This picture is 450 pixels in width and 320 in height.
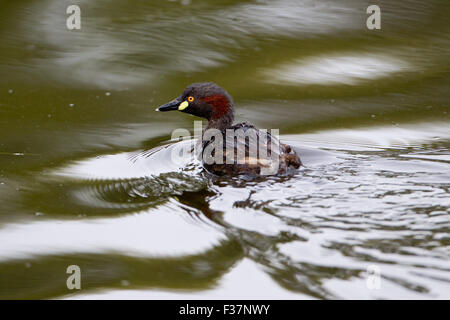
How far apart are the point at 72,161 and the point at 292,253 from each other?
2025 millimetres

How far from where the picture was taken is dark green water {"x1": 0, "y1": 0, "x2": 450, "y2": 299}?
319 cm

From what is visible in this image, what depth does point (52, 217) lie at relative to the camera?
12.6 feet

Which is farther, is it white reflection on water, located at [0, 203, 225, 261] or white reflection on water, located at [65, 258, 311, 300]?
white reflection on water, located at [0, 203, 225, 261]

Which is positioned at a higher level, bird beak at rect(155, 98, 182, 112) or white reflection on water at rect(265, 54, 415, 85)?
white reflection on water at rect(265, 54, 415, 85)

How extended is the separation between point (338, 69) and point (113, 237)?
3174 mm

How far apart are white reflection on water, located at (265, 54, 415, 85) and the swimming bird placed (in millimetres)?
766

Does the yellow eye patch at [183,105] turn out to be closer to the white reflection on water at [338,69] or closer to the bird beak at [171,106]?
the bird beak at [171,106]

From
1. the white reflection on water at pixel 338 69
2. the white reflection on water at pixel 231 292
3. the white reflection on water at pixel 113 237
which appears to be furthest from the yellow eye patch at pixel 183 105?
the white reflection on water at pixel 231 292

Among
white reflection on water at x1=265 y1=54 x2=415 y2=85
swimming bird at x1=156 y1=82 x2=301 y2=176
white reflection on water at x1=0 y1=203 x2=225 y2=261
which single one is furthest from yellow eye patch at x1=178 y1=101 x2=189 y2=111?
white reflection on water at x1=0 y1=203 x2=225 y2=261

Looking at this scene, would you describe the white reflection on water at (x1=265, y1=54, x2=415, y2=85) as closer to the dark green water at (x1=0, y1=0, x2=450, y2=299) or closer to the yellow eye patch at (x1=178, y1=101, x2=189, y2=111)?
the dark green water at (x1=0, y1=0, x2=450, y2=299)

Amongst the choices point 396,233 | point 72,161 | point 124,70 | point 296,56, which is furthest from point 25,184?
point 296,56

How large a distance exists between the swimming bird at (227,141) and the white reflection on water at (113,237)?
912 millimetres

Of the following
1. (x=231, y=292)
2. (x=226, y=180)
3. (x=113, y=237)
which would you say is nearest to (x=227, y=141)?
(x=226, y=180)

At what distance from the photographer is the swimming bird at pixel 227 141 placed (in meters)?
4.62
